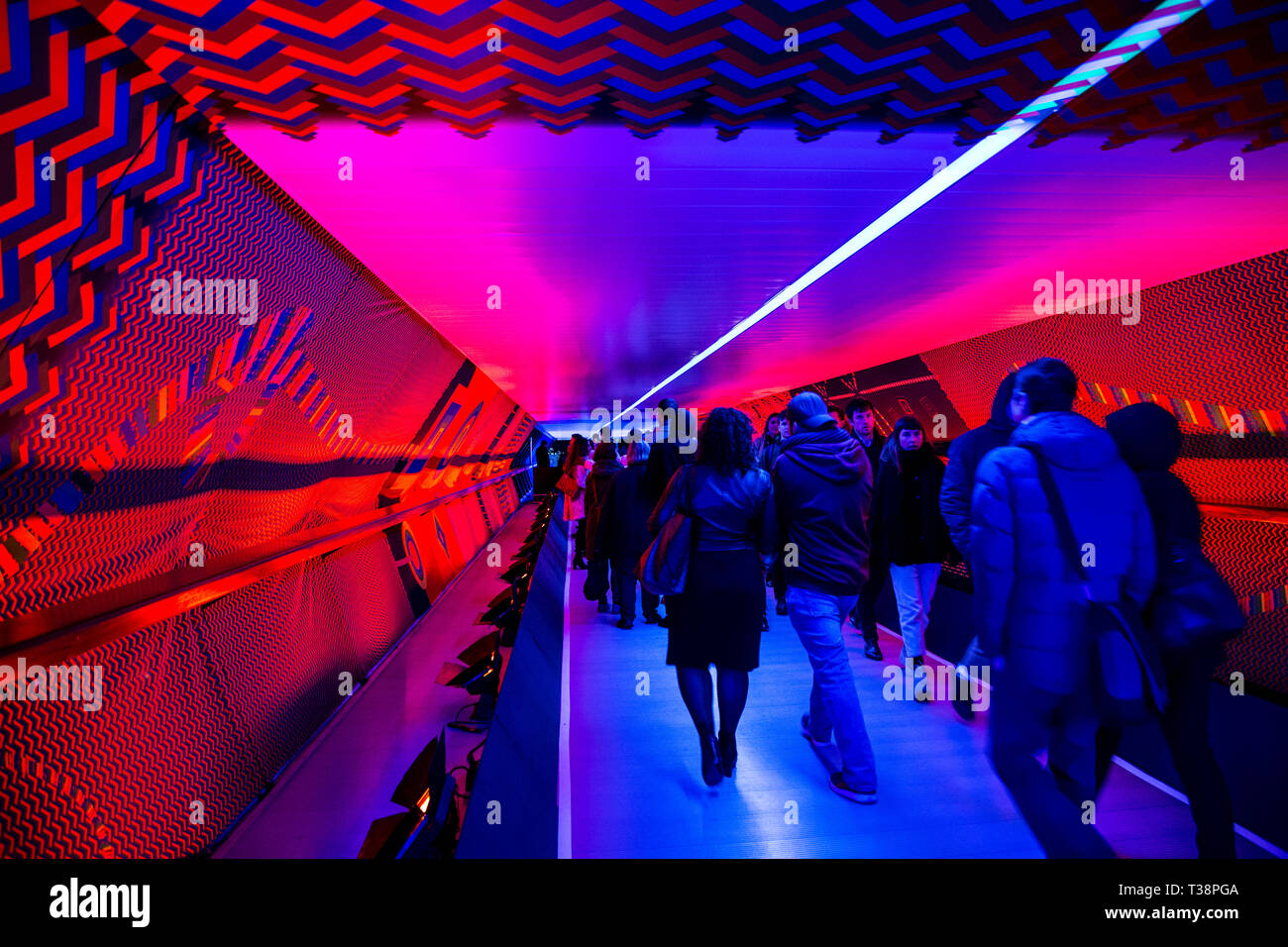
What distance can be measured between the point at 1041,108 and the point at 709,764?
3.31m

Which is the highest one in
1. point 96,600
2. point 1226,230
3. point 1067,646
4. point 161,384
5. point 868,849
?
point 1226,230

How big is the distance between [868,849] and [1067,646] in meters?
1.28

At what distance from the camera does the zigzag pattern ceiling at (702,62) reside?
1.68m

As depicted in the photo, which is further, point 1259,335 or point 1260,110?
point 1259,335

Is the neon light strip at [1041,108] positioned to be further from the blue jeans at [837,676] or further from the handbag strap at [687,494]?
the blue jeans at [837,676]

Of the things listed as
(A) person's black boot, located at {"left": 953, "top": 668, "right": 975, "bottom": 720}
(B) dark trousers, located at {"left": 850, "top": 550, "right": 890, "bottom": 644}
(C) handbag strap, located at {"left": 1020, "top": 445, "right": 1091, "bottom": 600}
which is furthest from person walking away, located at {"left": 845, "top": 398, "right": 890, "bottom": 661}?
(C) handbag strap, located at {"left": 1020, "top": 445, "right": 1091, "bottom": 600}

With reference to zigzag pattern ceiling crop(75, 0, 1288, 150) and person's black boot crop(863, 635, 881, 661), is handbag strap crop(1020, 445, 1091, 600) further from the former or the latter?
person's black boot crop(863, 635, 881, 661)

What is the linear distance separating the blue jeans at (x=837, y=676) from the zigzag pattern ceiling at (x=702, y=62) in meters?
2.17

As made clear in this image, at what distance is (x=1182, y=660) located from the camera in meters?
1.87

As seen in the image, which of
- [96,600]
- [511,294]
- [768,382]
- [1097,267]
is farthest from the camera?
[768,382]

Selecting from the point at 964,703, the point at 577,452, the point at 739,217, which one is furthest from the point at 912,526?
the point at 577,452
